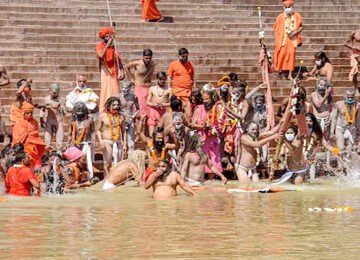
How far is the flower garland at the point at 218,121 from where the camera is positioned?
14.6 meters

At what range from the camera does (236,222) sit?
10.7m

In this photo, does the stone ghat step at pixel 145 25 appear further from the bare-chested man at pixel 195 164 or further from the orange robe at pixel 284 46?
the bare-chested man at pixel 195 164

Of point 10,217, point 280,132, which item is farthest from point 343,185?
point 10,217

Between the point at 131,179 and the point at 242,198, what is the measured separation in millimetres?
2233

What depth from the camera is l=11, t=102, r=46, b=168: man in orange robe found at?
14.1 meters

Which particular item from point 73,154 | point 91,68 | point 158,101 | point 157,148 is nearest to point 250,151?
point 158,101

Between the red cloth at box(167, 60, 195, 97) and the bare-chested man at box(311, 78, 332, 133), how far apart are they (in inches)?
70.7

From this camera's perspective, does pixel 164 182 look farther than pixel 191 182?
No

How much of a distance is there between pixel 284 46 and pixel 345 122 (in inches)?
106

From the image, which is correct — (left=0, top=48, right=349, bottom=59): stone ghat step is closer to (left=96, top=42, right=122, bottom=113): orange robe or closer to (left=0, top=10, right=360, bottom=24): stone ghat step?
(left=0, top=10, right=360, bottom=24): stone ghat step

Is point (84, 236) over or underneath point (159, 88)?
underneath

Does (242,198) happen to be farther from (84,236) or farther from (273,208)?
(84,236)

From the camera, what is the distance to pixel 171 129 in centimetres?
1398

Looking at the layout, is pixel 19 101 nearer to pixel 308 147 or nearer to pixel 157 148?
pixel 157 148
